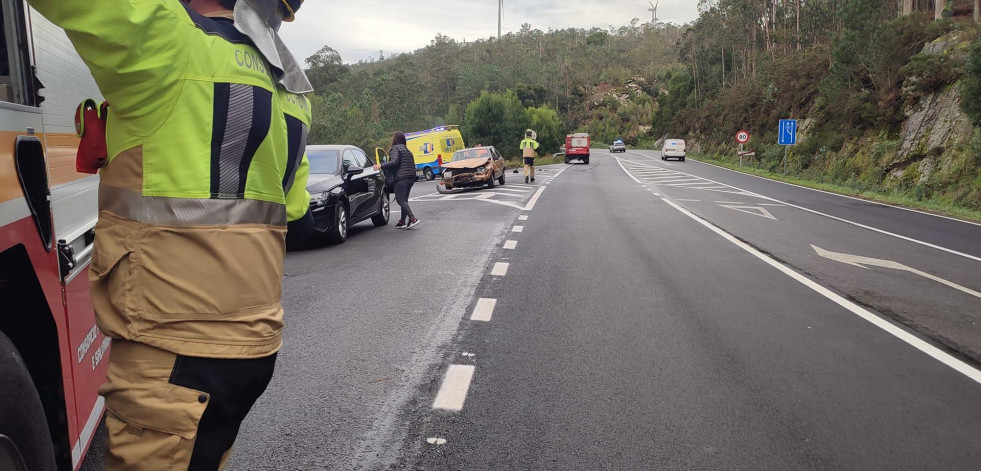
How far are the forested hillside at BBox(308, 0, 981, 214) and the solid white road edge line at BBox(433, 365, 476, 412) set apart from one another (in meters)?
20.0

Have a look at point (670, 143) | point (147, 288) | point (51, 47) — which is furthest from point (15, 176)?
point (670, 143)

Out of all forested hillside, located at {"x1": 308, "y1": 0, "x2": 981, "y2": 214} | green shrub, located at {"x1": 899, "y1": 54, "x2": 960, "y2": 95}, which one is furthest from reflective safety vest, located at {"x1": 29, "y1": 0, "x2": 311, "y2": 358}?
green shrub, located at {"x1": 899, "y1": 54, "x2": 960, "y2": 95}

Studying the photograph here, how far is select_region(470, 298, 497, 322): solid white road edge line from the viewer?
246 inches

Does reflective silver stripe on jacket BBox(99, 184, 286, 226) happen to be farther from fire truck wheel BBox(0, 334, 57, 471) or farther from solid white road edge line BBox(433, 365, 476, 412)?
solid white road edge line BBox(433, 365, 476, 412)

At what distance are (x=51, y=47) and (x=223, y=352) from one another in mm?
1352

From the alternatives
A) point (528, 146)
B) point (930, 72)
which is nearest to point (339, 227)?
point (528, 146)

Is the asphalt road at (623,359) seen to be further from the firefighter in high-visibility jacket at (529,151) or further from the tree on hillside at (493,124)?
the tree on hillside at (493,124)

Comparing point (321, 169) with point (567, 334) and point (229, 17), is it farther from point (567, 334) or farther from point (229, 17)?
point (229, 17)

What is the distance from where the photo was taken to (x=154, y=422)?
5.95 feet

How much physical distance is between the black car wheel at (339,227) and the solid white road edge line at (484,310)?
4.58 meters

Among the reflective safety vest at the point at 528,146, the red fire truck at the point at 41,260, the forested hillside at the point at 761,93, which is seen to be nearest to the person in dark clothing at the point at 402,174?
the red fire truck at the point at 41,260

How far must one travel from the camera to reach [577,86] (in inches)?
5379

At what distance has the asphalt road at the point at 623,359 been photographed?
11.8 ft

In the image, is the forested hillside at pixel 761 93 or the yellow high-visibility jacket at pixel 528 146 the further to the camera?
the yellow high-visibility jacket at pixel 528 146
